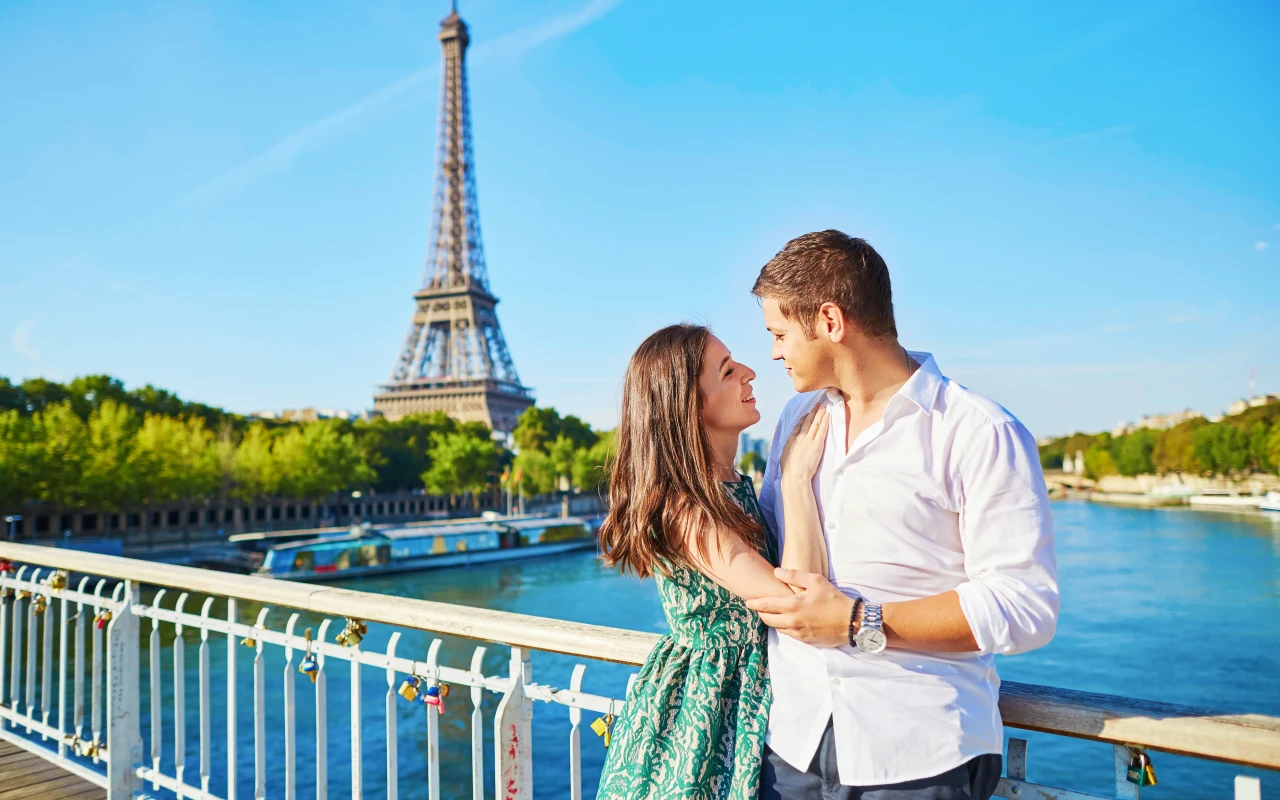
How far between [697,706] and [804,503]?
428 mm

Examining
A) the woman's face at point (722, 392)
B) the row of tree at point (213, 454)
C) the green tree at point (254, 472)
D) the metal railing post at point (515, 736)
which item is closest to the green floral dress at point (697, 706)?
Result: the woman's face at point (722, 392)

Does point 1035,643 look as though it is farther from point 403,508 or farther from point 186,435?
point 403,508

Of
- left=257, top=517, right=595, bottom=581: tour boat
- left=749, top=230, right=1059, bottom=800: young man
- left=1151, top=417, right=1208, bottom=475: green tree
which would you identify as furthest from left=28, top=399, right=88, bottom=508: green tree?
left=1151, top=417, right=1208, bottom=475: green tree

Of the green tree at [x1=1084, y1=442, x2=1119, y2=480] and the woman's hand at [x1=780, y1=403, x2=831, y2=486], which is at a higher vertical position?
the woman's hand at [x1=780, y1=403, x2=831, y2=486]

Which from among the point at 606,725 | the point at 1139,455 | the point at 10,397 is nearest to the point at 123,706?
the point at 606,725

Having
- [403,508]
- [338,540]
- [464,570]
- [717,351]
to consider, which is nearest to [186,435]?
[338,540]

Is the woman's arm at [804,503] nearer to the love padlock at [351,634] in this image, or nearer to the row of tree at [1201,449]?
A: the love padlock at [351,634]

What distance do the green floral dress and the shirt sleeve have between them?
1.48 feet

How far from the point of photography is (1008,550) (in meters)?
1.39

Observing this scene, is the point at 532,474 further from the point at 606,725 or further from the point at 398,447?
the point at 606,725

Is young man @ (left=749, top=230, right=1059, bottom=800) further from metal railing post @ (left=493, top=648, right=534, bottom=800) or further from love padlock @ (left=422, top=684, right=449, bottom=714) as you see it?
love padlock @ (left=422, top=684, right=449, bottom=714)

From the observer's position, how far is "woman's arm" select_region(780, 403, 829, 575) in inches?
61.9

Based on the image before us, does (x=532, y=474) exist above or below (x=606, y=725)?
below

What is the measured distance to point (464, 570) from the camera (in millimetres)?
32469
